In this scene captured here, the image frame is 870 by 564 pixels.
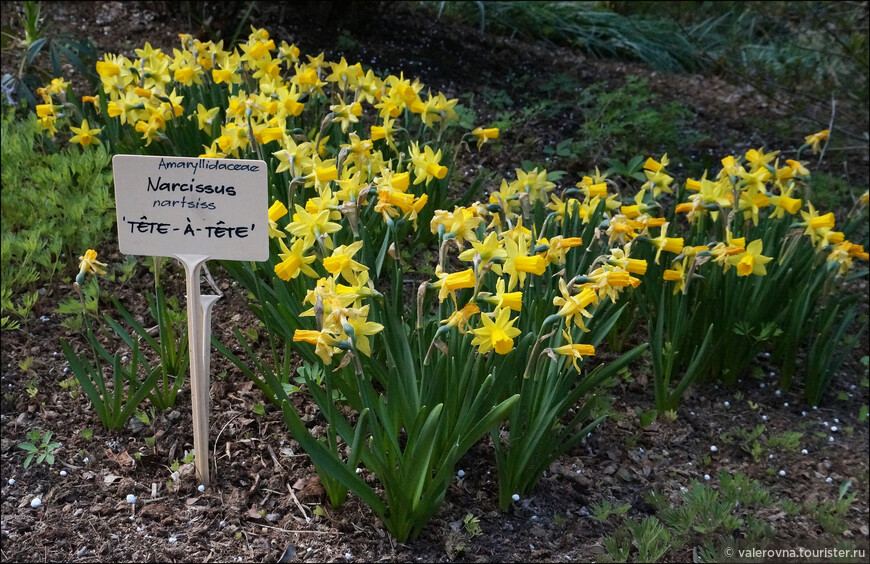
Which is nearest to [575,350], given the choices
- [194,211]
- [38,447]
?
[194,211]

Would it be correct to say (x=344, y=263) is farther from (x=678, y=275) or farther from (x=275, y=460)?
(x=678, y=275)

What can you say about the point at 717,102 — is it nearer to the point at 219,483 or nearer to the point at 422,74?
the point at 422,74

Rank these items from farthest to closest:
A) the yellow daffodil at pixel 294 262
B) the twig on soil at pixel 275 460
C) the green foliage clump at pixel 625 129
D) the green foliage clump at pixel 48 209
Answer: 1. the green foliage clump at pixel 625 129
2. the green foliage clump at pixel 48 209
3. the twig on soil at pixel 275 460
4. the yellow daffodil at pixel 294 262

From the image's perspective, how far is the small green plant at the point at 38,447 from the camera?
Result: 75.9 inches

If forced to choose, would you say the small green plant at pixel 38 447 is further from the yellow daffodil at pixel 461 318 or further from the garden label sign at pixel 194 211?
the yellow daffodil at pixel 461 318

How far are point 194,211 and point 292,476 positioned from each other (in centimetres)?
76

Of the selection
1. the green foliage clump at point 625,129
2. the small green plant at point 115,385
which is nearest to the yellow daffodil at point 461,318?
the small green plant at point 115,385

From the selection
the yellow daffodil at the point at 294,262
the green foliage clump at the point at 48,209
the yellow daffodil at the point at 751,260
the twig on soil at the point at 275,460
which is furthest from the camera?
the green foliage clump at the point at 48,209

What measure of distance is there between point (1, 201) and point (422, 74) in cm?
261

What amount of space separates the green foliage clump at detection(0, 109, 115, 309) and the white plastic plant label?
1076 mm

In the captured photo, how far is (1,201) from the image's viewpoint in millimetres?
2873

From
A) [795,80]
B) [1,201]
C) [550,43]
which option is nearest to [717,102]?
[795,80]

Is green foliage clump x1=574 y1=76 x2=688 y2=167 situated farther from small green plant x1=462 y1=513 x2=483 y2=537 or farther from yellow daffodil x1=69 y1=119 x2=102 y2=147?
small green plant x1=462 y1=513 x2=483 y2=537

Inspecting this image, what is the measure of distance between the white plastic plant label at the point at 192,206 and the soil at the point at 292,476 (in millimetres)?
375
